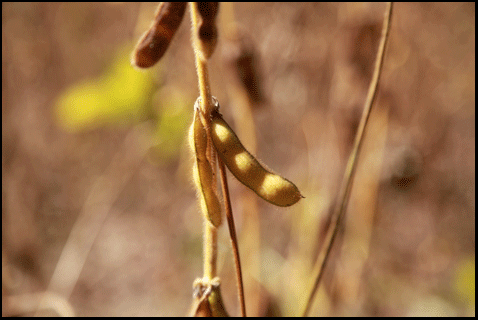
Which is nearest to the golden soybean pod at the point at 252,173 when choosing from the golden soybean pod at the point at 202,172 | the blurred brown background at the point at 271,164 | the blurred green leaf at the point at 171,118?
the golden soybean pod at the point at 202,172

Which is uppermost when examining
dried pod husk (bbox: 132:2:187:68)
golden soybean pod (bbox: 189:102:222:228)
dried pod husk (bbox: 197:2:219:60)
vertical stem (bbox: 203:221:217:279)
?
dried pod husk (bbox: 132:2:187:68)

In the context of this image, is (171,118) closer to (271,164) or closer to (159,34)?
(159,34)

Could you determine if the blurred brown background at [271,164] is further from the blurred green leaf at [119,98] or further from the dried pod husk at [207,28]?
the dried pod husk at [207,28]

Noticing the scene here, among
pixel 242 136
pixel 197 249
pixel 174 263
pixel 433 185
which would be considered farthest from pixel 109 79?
pixel 433 185

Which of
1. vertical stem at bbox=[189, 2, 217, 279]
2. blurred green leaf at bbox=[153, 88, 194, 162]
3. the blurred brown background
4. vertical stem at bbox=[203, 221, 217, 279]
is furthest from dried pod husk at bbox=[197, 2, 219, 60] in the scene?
blurred green leaf at bbox=[153, 88, 194, 162]

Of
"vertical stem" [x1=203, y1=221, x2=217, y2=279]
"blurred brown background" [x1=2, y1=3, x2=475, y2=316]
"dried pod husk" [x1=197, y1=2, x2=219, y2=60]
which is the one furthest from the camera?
"blurred brown background" [x1=2, y1=3, x2=475, y2=316]

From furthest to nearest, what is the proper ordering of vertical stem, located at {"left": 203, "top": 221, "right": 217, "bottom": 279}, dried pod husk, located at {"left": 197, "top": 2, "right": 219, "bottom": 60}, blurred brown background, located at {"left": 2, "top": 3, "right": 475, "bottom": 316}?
blurred brown background, located at {"left": 2, "top": 3, "right": 475, "bottom": 316} < vertical stem, located at {"left": 203, "top": 221, "right": 217, "bottom": 279} < dried pod husk, located at {"left": 197, "top": 2, "right": 219, "bottom": 60}

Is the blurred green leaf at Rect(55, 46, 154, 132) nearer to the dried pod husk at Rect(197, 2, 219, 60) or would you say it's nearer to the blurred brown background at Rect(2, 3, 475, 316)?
the blurred brown background at Rect(2, 3, 475, 316)
